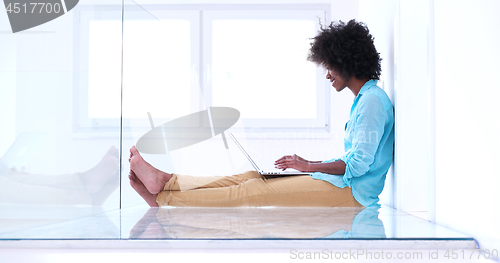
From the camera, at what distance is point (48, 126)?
156cm

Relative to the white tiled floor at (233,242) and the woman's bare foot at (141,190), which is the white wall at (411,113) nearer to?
the white tiled floor at (233,242)

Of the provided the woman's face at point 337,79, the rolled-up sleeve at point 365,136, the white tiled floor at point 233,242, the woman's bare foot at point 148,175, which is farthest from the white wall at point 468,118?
the woman's bare foot at point 148,175

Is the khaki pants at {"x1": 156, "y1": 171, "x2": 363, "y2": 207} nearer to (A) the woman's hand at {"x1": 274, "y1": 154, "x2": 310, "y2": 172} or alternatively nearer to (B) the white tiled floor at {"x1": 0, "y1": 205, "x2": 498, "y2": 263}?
(A) the woman's hand at {"x1": 274, "y1": 154, "x2": 310, "y2": 172}

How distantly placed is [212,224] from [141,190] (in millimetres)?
769

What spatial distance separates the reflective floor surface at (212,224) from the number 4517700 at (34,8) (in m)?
0.67

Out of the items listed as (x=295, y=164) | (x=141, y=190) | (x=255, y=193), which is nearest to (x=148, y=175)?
(x=141, y=190)

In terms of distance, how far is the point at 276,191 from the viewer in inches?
74.4

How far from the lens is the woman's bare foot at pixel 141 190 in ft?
6.73

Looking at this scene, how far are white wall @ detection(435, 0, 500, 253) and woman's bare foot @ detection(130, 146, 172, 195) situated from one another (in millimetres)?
1148

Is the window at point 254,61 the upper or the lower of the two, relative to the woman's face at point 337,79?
upper

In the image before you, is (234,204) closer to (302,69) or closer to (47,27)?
(47,27)

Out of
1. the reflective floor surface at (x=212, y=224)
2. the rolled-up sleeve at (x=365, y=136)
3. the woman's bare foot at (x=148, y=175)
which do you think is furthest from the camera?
the woman's bare foot at (x=148, y=175)

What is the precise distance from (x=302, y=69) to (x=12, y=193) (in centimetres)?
256

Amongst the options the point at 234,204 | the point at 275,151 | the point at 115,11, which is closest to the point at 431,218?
the point at 234,204
